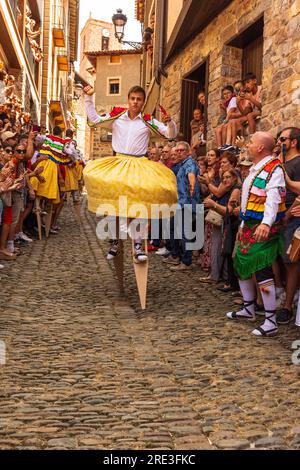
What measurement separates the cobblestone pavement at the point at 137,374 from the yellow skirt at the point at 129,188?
0.99 m

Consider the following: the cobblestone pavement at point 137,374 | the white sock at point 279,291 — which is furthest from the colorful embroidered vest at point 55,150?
the white sock at point 279,291

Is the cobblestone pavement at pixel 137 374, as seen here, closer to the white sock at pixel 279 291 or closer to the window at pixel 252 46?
the white sock at pixel 279 291

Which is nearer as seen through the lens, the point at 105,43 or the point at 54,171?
the point at 54,171

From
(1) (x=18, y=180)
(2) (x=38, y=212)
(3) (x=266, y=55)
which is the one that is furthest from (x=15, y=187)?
(3) (x=266, y=55)

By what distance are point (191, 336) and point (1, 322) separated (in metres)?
1.62

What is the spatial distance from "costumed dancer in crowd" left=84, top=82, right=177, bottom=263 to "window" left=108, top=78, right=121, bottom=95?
41.8 metres

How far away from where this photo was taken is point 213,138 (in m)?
12.7

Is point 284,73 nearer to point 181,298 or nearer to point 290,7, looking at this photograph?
point 290,7

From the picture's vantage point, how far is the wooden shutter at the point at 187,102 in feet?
50.4

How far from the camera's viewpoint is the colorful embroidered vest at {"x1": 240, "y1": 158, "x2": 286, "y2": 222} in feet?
18.6

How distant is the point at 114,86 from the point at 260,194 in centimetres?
4367

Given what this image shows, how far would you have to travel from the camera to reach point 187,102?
50.8ft

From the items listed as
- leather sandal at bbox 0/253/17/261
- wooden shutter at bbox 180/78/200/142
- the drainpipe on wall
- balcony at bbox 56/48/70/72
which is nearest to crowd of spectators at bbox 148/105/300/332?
leather sandal at bbox 0/253/17/261

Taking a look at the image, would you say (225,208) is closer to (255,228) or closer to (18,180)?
(255,228)
